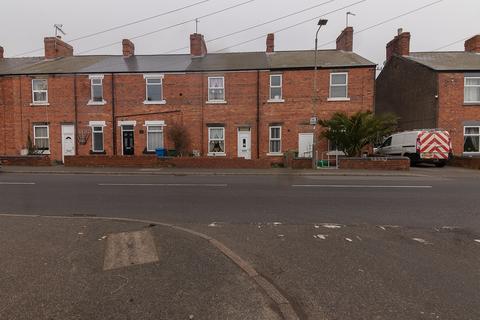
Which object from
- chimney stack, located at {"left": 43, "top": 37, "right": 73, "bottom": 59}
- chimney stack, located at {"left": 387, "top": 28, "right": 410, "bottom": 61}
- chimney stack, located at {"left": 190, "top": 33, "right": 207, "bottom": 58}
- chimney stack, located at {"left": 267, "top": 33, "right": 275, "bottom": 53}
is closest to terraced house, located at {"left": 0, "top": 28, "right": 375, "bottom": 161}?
chimney stack, located at {"left": 190, "top": 33, "right": 207, "bottom": 58}

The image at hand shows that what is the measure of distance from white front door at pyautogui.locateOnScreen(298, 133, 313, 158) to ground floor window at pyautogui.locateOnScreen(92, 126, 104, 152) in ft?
45.9

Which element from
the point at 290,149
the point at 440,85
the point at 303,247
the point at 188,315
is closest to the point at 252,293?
the point at 188,315

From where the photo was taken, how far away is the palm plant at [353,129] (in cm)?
1952

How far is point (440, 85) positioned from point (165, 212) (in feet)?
74.7

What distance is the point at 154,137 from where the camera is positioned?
2442cm

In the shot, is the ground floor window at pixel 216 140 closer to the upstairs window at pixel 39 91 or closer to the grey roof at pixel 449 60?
the upstairs window at pixel 39 91

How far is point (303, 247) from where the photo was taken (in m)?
5.30

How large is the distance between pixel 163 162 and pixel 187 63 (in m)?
8.63

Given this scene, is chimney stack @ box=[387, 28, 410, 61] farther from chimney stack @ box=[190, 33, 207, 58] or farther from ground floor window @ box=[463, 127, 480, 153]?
chimney stack @ box=[190, 33, 207, 58]

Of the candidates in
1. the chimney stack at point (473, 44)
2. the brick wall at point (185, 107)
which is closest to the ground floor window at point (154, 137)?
the brick wall at point (185, 107)

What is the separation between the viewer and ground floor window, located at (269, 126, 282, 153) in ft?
77.8

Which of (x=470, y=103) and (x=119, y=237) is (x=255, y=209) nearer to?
(x=119, y=237)

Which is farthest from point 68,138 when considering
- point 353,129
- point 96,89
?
point 353,129

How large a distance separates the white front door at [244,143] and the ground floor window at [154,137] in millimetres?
5577
